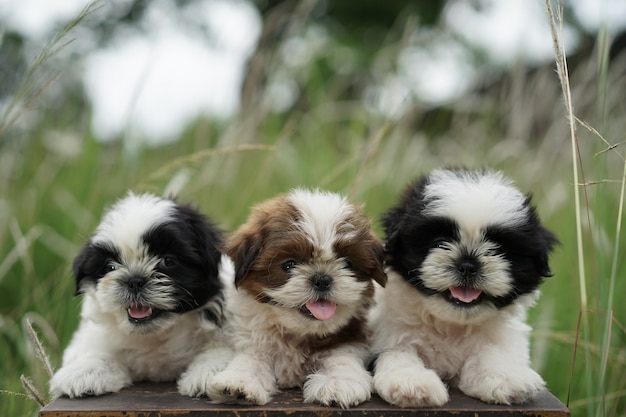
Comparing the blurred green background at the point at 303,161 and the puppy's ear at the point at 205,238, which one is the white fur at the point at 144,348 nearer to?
the puppy's ear at the point at 205,238

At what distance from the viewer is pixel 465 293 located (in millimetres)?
2609

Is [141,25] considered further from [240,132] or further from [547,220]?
[547,220]

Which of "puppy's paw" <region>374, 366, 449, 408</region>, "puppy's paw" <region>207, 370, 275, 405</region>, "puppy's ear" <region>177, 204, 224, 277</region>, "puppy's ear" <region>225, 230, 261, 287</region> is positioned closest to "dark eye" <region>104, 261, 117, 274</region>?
"puppy's ear" <region>177, 204, 224, 277</region>

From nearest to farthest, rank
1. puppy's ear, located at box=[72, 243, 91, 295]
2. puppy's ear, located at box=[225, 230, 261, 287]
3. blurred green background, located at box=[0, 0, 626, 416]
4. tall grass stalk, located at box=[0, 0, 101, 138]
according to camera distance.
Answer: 1. tall grass stalk, located at box=[0, 0, 101, 138]
2. puppy's ear, located at box=[225, 230, 261, 287]
3. puppy's ear, located at box=[72, 243, 91, 295]
4. blurred green background, located at box=[0, 0, 626, 416]

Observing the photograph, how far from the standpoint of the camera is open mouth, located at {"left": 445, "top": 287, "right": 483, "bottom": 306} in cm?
260

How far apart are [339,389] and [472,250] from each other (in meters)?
0.71

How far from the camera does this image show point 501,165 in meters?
5.89

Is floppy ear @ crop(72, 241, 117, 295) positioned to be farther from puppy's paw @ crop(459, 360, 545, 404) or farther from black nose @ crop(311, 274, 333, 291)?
puppy's paw @ crop(459, 360, 545, 404)

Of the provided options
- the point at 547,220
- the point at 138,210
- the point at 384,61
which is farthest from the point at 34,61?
the point at 547,220

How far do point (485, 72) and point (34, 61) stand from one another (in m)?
5.31

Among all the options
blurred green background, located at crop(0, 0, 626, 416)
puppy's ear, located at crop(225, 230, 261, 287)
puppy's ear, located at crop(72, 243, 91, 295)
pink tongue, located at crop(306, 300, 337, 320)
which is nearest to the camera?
pink tongue, located at crop(306, 300, 337, 320)

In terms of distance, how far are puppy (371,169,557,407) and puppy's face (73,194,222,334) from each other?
0.77 metres

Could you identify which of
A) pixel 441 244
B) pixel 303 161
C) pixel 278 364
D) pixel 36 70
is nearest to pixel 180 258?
pixel 278 364

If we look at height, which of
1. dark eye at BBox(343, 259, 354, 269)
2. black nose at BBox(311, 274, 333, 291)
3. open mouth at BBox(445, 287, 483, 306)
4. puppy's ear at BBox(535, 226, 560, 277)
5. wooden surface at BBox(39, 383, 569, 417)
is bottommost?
wooden surface at BBox(39, 383, 569, 417)
